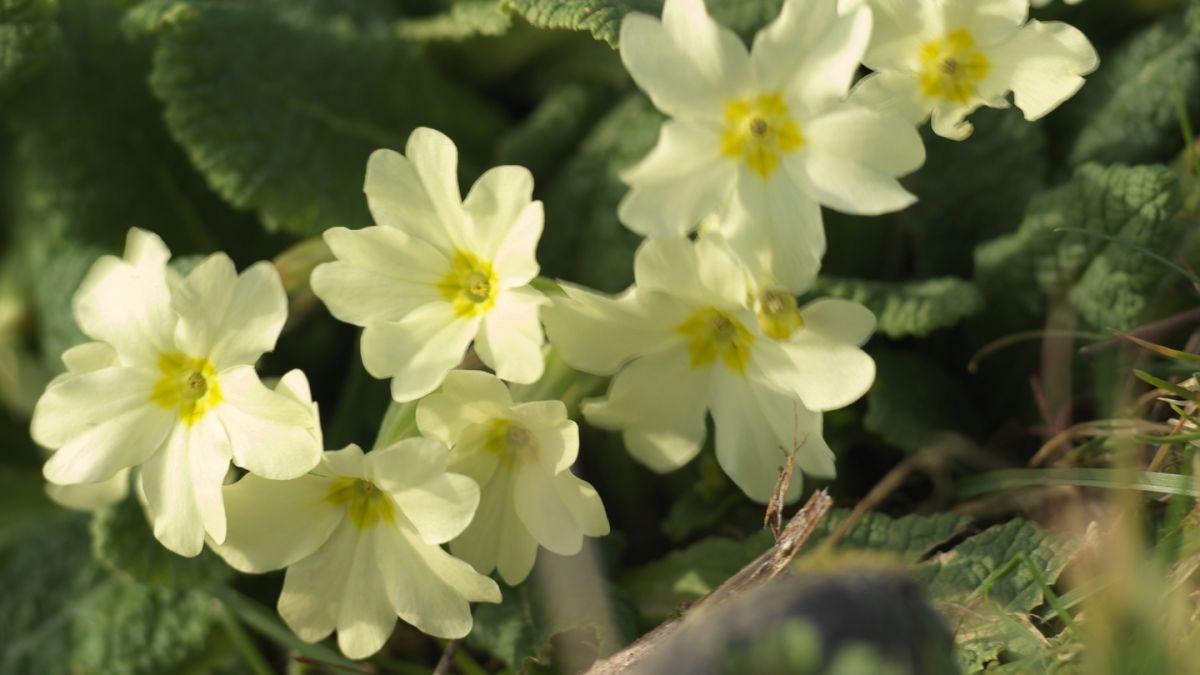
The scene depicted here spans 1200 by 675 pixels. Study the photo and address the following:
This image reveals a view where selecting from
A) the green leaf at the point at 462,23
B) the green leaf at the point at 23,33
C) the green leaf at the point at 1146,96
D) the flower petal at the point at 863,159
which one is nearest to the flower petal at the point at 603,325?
the flower petal at the point at 863,159

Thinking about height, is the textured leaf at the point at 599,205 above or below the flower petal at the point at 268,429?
below

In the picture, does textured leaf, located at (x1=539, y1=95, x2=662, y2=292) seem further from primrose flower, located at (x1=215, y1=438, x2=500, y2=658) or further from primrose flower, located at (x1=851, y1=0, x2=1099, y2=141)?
primrose flower, located at (x1=215, y1=438, x2=500, y2=658)

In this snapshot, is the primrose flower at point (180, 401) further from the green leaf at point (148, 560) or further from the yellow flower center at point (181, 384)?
the green leaf at point (148, 560)

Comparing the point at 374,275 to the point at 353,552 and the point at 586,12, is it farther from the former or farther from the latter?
the point at 586,12

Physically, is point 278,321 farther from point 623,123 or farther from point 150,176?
point 150,176

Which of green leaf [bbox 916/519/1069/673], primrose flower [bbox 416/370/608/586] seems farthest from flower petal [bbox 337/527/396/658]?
green leaf [bbox 916/519/1069/673]

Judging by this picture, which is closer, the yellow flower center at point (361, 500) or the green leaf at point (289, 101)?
the yellow flower center at point (361, 500)

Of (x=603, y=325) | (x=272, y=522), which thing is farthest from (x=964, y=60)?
(x=272, y=522)

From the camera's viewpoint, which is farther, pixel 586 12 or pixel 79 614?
pixel 79 614
